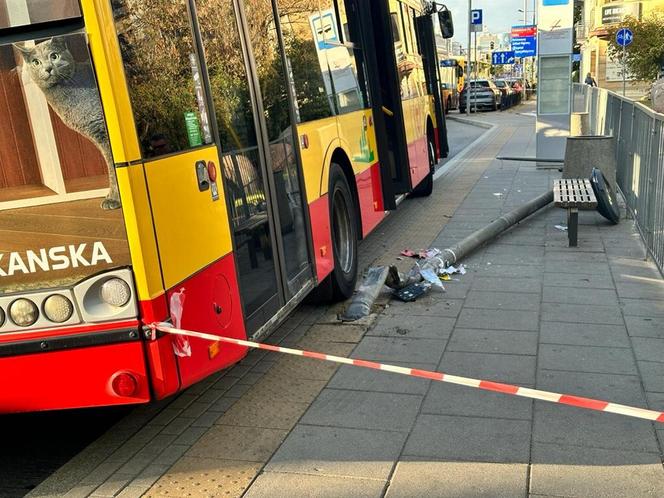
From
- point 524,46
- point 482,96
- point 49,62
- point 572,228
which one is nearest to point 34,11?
point 49,62

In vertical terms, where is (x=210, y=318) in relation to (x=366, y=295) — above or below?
above

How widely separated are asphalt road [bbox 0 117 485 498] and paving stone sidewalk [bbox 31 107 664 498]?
0.59ft

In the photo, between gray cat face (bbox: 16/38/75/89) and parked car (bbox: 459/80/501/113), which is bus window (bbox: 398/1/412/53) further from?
parked car (bbox: 459/80/501/113)

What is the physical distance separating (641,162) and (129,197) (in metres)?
6.68

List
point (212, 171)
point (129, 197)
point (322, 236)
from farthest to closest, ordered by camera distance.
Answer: point (322, 236) → point (212, 171) → point (129, 197)

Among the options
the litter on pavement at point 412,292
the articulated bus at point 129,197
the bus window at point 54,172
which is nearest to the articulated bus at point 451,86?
the litter on pavement at point 412,292

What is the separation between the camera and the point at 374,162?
7.66 metres

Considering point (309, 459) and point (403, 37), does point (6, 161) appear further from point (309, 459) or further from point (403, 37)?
point (403, 37)

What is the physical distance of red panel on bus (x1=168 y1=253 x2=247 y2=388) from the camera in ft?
11.9

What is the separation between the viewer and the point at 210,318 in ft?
12.5

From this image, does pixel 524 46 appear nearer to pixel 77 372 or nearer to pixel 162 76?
pixel 162 76

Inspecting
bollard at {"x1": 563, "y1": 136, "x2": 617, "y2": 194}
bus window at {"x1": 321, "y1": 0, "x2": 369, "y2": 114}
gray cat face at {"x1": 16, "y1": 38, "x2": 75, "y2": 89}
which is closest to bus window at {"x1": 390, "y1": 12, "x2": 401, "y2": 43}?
bus window at {"x1": 321, "y1": 0, "x2": 369, "y2": 114}

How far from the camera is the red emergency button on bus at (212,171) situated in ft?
12.8

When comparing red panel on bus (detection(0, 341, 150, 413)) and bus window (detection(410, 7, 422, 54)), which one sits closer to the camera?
red panel on bus (detection(0, 341, 150, 413))
